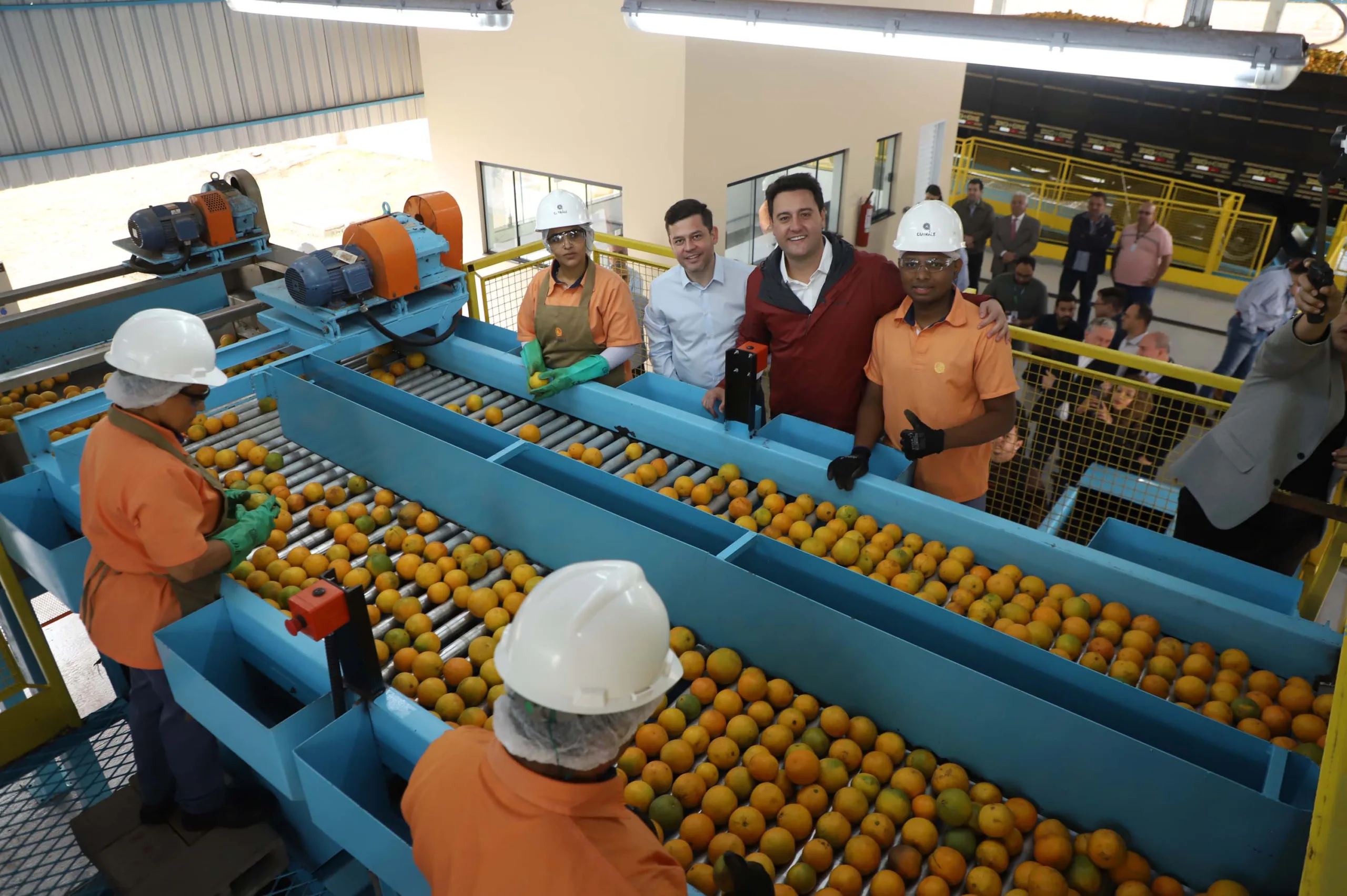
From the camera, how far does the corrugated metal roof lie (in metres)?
9.33

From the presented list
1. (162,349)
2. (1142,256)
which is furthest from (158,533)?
(1142,256)

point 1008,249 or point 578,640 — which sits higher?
point 578,640

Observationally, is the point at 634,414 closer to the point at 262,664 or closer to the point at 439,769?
the point at 262,664

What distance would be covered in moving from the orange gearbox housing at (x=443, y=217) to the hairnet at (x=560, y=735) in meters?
4.08

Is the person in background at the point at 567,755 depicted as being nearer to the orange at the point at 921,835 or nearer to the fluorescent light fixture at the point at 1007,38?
the orange at the point at 921,835

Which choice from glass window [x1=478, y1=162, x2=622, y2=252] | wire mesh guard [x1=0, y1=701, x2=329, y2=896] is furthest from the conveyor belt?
glass window [x1=478, y1=162, x2=622, y2=252]

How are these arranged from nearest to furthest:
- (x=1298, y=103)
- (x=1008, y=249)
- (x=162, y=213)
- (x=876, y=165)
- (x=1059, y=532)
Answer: (x=1059, y=532), (x=162, y=213), (x=1008, y=249), (x=1298, y=103), (x=876, y=165)

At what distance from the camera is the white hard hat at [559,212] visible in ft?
15.0

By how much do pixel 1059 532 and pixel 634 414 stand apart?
278 centimetres

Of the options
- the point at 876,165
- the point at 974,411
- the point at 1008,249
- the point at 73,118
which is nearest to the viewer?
the point at 974,411

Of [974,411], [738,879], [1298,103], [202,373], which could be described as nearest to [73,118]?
[202,373]

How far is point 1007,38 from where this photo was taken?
351 cm

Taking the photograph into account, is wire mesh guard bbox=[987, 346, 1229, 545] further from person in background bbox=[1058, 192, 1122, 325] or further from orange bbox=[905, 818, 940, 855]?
person in background bbox=[1058, 192, 1122, 325]

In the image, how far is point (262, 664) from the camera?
3.28 meters
